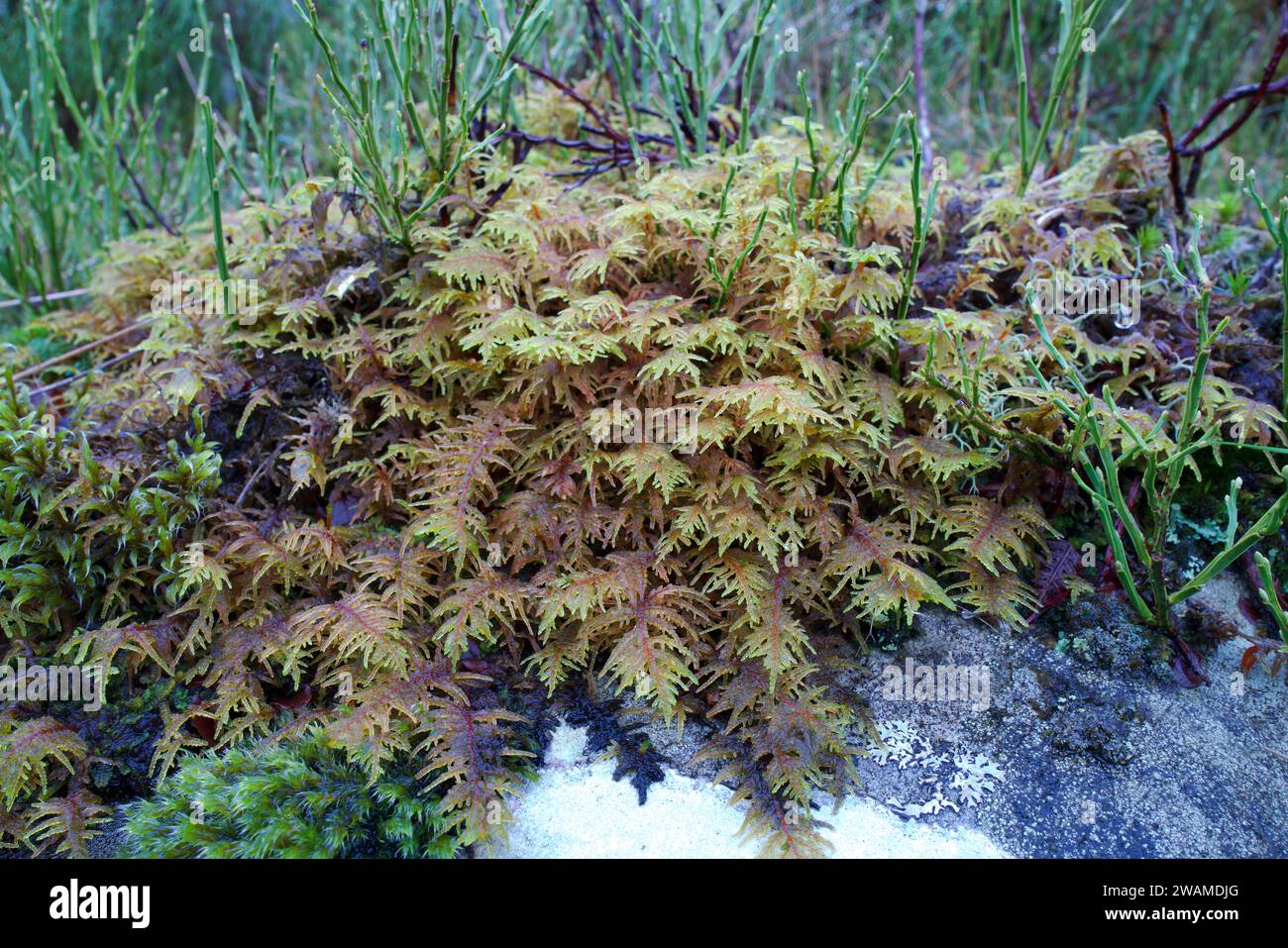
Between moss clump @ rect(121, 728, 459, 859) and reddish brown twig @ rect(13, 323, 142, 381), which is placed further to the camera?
reddish brown twig @ rect(13, 323, 142, 381)

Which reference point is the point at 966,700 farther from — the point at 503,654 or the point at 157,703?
the point at 157,703

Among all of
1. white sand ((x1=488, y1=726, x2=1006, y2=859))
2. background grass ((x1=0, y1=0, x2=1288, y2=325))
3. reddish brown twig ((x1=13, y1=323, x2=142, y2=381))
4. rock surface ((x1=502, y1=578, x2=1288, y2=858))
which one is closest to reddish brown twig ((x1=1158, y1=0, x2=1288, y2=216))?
background grass ((x1=0, y1=0, x2=1288, y2=325))

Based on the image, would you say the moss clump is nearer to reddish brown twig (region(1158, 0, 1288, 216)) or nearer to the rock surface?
the rock surface

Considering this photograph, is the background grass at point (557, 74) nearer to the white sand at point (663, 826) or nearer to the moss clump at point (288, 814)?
the moss clump at point (288, 814)

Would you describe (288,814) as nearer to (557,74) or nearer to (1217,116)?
(557,74)

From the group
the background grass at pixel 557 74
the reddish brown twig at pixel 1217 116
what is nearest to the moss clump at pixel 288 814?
the background grass at pixel 557 74
